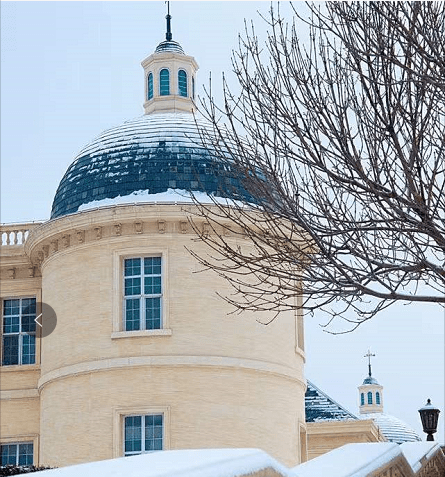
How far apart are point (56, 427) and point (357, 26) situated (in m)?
18.0

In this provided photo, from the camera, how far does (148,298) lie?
1062 inches

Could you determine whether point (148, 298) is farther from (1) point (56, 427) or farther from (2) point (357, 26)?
(2) point (357, 26)

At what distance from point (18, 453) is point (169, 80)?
38.1 feet

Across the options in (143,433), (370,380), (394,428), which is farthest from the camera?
(370,380)

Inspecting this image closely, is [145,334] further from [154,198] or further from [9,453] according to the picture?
[9,453]

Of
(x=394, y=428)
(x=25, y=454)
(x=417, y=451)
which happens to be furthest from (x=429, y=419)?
(x=394, y=428)

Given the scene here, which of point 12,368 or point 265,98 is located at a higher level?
point 265,98

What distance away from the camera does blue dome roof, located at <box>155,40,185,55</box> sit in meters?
33.5

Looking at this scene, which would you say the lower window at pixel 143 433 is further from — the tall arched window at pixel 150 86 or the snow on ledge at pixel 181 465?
the snow on ledge at pixel 181 465

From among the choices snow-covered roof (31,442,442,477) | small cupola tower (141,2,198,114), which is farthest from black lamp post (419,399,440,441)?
small cupola tower (141,2,198,114)

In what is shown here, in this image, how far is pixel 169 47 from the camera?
110 feet

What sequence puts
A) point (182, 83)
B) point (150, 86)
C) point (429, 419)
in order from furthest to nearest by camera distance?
point (150, 86), point (182, 83), point (429, 419)

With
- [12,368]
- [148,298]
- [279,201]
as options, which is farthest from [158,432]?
[279,201]

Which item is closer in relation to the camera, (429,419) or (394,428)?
(429,419)
